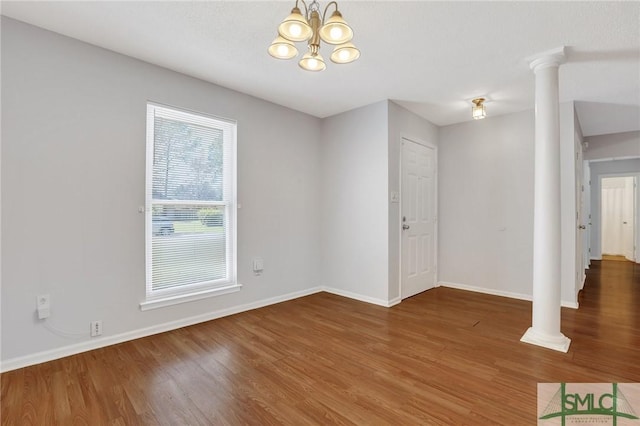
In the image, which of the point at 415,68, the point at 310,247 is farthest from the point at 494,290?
the point at 415,68

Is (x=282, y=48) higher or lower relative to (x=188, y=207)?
higher

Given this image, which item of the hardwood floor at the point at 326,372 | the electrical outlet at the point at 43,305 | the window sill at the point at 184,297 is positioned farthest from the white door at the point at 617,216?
the electrical outlet at the point at 43,305

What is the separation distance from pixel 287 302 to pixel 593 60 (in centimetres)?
419

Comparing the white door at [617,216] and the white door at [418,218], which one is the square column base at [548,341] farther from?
the white door at [617,216]

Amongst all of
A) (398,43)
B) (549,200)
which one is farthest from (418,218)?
(398,43)

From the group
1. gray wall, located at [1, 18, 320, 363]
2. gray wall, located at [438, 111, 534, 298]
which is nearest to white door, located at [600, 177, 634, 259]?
gray wall, located at [438, 111, 534, 298]

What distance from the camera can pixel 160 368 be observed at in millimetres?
2293

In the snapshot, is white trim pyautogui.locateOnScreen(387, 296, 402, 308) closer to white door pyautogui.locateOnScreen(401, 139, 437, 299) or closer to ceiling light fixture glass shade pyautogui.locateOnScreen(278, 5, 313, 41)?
white door pyautogui.locateOnScreen(401, 139, 437, 299)

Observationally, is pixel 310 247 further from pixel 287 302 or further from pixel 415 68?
pixel 415 68

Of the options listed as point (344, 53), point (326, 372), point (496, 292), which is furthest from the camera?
point (496, 292)

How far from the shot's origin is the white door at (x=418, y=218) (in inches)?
166

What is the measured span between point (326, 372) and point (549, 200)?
2.47 meters

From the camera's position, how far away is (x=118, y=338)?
2717 millimetres

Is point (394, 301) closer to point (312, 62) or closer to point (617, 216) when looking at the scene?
point (312, 62)
